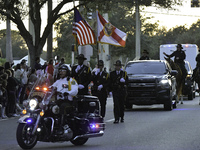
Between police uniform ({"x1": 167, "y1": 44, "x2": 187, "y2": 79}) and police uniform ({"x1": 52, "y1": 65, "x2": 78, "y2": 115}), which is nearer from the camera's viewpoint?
police uniform ({"x1": 52, "y1": 65, "x2": 78, "y2": 115})

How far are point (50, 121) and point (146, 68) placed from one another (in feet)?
42.6

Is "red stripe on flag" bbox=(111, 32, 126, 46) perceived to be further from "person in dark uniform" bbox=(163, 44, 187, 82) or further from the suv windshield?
the suv windshield

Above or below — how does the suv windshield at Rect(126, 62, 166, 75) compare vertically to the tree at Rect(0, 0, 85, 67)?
below

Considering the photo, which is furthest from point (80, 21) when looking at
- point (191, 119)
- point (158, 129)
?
point (158, 129)

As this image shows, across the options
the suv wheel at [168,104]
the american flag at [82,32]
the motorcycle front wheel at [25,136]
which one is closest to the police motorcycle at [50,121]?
the motorcycle front wheel at [25,136]

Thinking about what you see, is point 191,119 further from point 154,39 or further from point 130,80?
point 154,39

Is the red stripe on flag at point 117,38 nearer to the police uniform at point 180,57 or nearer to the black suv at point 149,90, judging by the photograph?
the police uniform at point 180,57

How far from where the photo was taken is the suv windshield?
24.2 metres

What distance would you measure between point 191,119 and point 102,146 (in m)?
7.31

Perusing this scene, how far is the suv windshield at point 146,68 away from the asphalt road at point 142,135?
12.2ft

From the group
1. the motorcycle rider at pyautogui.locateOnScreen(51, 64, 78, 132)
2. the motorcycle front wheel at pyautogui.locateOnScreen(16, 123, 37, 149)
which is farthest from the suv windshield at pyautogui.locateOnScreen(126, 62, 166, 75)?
the motorcycle front wheel at pyautogui.locateOnScreen(16, 123, 37, 149)

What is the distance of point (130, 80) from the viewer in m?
23.3

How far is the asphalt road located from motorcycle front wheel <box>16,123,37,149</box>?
502mm

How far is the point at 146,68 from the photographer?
24.4 m
